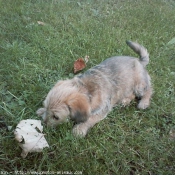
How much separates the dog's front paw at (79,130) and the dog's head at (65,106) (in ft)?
0.40

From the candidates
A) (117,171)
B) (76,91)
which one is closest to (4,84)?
(76,91)

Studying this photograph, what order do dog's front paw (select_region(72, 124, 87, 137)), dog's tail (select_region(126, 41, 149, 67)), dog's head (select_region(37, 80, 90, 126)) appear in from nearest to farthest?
dog's head (select_region(37, 80, 90, 126))
dog's front paw (select_region(72, 124, 87, 137))
dog's tail (select_region(126, 41, 149, 67))

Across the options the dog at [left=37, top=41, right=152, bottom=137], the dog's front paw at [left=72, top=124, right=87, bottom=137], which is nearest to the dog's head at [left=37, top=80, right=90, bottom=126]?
the dog at [left=37, top=41, right=152, bottom=137]

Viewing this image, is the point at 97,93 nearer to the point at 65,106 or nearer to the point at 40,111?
the point at 65,106

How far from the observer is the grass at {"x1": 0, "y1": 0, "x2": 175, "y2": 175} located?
308cm

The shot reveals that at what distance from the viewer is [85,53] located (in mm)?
5086

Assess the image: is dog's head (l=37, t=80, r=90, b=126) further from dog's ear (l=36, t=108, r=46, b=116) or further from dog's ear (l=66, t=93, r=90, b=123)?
dog's ear (l=36, t=108, r=46, b=116)

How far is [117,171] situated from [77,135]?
26.1 inches

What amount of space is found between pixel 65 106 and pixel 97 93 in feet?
2.30

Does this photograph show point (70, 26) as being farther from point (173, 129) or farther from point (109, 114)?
point (173, 129)

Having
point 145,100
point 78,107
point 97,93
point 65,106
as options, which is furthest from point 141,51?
point 65,106

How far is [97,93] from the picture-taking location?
11.9ft

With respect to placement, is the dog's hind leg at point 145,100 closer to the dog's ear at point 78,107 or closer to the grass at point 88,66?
the grass at point 88,66

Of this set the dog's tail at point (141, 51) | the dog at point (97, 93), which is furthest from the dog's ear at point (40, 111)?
the dog's tail at point (141, 51)
